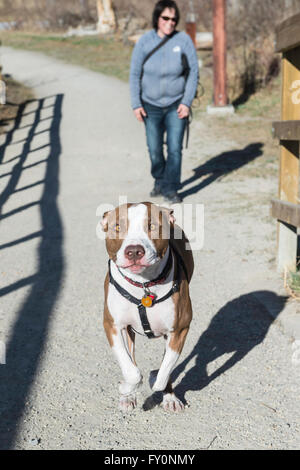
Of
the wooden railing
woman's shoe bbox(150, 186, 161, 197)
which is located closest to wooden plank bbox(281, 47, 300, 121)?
the wooden railing

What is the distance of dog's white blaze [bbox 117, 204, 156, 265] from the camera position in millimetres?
2539

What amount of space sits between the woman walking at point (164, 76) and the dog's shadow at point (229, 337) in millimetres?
2963

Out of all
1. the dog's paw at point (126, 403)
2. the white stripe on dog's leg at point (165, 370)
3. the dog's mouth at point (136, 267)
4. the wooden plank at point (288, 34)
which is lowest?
the dog's paw at point (126, 403)

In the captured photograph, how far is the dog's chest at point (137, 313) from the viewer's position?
9.04ft

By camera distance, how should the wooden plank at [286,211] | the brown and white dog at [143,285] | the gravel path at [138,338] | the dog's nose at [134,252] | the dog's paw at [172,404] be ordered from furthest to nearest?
1. the wooden plank at [286,211]
2. the dog's paw at [172,404]
3. the gravel path at [138,338]
4. the brown and white dog at [143,285]
5. the dog's nose at [134,252]

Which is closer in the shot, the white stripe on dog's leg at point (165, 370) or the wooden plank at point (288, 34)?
the white stripe on dog's leg at point (165, 370)

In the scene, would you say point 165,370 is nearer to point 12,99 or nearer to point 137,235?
point 137,235

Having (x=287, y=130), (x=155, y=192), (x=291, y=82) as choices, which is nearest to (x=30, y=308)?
(x=287, y=130)

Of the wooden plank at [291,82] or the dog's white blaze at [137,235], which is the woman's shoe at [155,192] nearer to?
the wooden plank at [291,82]

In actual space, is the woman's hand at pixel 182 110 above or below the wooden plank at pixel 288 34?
below

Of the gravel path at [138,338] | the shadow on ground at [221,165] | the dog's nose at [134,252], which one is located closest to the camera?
the dog's nose at [134,252]

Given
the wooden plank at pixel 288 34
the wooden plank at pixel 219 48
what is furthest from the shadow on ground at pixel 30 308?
the wooden plank at pixel 219 48

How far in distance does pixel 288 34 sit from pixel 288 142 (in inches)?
33.3
